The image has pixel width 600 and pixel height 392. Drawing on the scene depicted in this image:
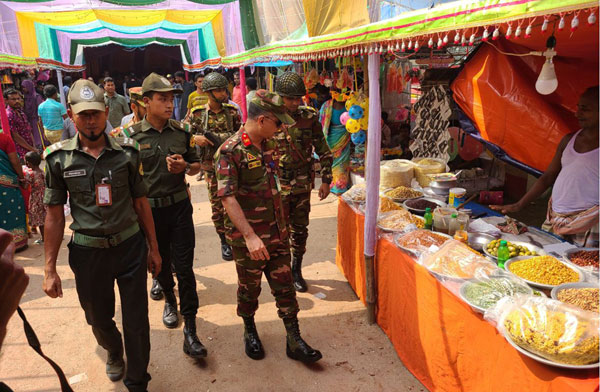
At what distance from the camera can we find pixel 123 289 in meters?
2.54

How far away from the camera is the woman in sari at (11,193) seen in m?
4.70

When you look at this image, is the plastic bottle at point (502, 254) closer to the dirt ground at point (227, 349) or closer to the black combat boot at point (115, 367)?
the dirt ground at point (227, 349)

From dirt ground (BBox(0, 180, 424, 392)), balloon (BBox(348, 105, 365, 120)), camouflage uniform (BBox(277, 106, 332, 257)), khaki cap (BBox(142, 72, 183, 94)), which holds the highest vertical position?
khaki cap (BBox(142, 72, 183, 94))

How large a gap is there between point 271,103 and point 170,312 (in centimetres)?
226

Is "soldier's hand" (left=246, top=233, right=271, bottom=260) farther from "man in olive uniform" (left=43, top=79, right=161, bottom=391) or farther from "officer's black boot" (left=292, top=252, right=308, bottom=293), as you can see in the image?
"officer's black boot" (left=292, top=252, right=308, bottom=293)

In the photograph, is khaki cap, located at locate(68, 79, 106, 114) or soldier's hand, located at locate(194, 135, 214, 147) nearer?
khaki cap, located at locate(68, 79, 106, 114)

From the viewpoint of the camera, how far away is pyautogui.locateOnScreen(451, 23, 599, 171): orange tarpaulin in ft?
10.6

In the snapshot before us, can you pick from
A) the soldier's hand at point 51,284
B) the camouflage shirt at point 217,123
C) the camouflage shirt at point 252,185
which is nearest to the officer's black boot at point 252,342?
the camouflage shirt at point 252,185

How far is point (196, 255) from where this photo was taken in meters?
5.21

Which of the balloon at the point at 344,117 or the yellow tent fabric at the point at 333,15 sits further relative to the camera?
the balloon at the point at 344,117

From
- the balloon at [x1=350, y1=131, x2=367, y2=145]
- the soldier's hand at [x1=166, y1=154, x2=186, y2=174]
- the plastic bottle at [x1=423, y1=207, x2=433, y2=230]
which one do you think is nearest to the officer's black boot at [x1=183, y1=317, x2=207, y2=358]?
the soldier's hand at [x1=166, y1=154, x2=186, y2=174]

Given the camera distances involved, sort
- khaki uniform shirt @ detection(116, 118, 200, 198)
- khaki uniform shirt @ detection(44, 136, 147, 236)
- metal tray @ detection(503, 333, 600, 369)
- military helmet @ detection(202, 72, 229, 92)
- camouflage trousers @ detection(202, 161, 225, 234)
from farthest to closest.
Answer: camouflage trousers @ detection(202, 161, 225, 234) → military helmet @ detection(202, 72, 229, 92) → khaki uniform shirt @ detection(116, 118, 200, 198) → khaki uniform shirt @ detection(44, 136, 147, 236) → metal tray @ detection(503, 333, 600, 369)

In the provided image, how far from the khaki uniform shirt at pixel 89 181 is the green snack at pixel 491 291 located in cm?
→ 215

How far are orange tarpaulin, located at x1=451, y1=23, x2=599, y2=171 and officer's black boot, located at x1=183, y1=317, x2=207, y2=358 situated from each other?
10.4ft
